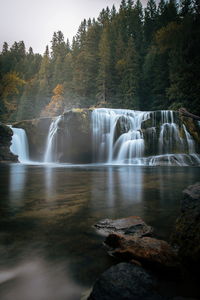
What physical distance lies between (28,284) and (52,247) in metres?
0.75

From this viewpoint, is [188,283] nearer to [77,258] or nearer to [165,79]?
[77,258]

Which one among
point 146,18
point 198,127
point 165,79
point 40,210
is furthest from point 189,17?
point 40,210

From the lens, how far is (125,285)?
161 cm

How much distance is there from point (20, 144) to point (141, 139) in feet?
51.9

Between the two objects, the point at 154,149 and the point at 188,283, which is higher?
the point at 154,149

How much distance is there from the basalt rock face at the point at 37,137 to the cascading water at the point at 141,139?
23.3 feet

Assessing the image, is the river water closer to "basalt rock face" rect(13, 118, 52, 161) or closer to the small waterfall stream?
the small waterfall stream

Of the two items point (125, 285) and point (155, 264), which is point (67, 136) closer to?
point (155, 264)

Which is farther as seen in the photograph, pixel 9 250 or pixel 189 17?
pixel 189 17

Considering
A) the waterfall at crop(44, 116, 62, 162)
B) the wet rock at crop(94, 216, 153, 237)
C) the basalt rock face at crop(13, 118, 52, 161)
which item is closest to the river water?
the wet rock at crop(94, 216, 153, 237)

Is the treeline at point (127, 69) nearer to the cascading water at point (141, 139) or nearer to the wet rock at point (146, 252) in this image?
the cascading water at point (141, 139)

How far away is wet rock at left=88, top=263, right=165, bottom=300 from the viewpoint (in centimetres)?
154

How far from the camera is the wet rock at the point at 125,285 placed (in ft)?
5.07

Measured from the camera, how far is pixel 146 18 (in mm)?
56062
